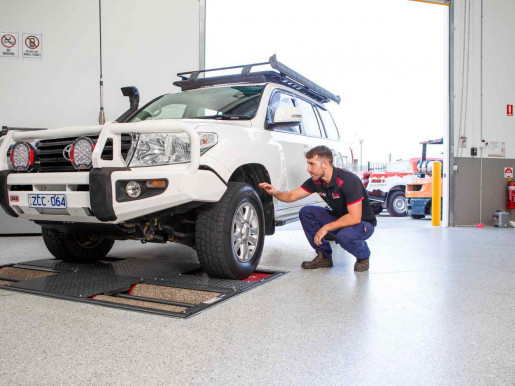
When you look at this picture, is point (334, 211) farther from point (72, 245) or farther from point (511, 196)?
point (511, 196)

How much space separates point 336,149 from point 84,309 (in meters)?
3.47

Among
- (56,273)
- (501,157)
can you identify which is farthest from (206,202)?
(501,157)

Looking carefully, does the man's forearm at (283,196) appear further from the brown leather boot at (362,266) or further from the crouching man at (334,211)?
the brown leather boot at (362,266)

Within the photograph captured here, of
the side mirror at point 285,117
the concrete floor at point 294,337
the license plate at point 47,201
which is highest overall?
the side mirror at point 285,117

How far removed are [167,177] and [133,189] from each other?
20 centimetres

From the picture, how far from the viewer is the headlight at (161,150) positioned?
8.13ft

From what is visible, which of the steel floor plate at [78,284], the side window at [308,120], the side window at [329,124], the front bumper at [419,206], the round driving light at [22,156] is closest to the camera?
the steel floor plate at [78,284]

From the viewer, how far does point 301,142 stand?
13.2 ft

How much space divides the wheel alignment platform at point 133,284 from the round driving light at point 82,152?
2.43ft

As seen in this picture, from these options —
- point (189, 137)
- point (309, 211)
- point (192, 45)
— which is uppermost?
point (192, 45)

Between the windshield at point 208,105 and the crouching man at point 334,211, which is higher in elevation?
the windshield at point 208,105

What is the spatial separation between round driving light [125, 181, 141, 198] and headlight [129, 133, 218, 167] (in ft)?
0.41

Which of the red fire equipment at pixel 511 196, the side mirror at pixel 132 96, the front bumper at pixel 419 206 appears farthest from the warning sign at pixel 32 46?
the red fire equipment at pixel 511 196

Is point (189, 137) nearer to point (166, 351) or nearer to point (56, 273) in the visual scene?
point (166, 351)
